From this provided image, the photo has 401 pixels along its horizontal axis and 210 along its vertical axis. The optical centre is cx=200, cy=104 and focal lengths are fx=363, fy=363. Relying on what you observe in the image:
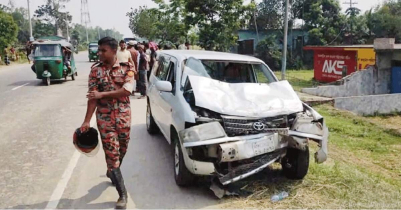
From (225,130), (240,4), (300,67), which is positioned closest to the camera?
(225,130)

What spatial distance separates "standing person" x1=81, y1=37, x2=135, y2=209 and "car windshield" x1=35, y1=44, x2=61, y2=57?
43.6ft

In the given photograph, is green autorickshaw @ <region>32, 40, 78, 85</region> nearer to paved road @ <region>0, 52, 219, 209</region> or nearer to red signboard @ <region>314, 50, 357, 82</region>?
paved road @ <region>0, 52, 219, 209</region>

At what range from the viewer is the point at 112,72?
408cm

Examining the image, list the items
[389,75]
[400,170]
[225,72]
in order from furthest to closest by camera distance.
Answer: [389,75]
[400,170]
[225,72]

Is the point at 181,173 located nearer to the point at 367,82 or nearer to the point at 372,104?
the point at 372,104

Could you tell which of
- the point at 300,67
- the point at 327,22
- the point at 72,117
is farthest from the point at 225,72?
the point at 327,22

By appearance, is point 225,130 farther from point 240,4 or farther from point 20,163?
point 240,4

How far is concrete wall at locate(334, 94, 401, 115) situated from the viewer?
13.3 metres

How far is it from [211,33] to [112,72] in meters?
16.5

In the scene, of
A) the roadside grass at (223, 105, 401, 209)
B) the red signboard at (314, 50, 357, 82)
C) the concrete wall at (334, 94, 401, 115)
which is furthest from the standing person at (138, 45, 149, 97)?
the red signboard at (314, 50, 357, 82)

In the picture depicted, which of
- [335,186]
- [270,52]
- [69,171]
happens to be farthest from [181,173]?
[270,52]

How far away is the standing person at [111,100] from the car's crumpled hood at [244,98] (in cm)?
97

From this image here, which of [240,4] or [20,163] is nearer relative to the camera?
[20,163]

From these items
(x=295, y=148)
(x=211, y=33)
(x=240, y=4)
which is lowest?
(x=295, y=148)
